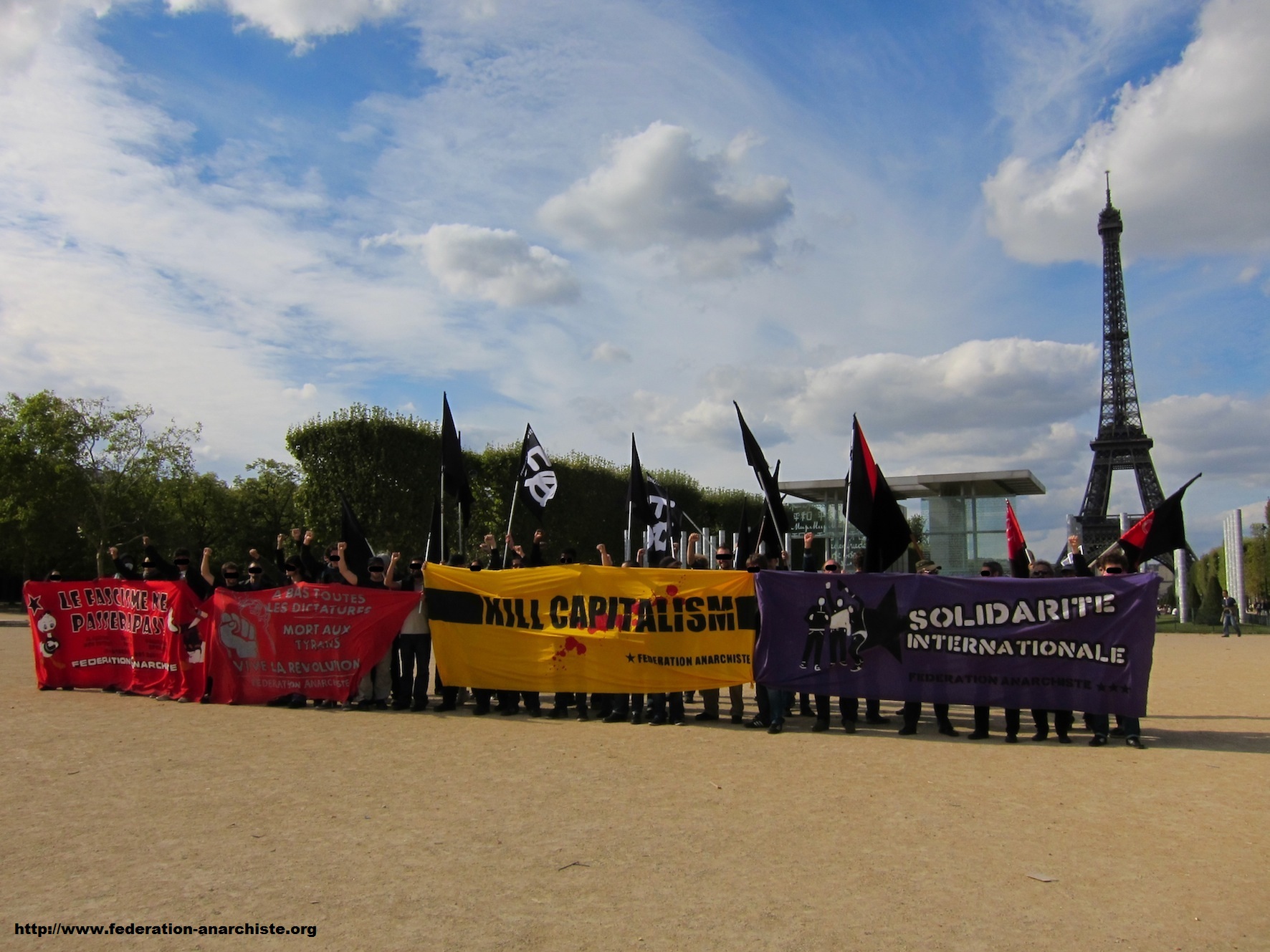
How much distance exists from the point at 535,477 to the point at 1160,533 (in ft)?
31.0

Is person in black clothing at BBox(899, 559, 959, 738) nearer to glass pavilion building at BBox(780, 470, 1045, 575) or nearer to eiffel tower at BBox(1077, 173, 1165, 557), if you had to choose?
glass pavilion building at BBox(780, 470, 1045, 575)

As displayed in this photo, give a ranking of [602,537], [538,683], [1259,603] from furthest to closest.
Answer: [1259,603] < [602,537] < [538,683]

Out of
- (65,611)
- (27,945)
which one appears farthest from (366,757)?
(65,611)

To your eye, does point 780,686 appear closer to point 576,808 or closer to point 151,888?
point 576,808

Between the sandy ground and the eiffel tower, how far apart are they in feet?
252

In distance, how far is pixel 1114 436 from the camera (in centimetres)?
8012

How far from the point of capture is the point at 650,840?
6.23m

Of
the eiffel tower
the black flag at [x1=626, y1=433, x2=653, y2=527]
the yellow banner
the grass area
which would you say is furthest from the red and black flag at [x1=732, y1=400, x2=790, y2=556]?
the eiffel tower

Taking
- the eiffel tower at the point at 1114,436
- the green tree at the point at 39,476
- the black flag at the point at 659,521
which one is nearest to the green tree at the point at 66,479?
the green tree at the point at 39,476

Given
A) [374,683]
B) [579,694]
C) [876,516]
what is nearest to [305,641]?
[374,683]

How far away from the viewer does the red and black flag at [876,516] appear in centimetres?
1207

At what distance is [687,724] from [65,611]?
9535 millimetres

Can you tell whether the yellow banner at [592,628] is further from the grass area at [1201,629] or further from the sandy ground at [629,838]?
the grass area at [1201,629]

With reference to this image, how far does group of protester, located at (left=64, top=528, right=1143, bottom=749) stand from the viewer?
438 inches
